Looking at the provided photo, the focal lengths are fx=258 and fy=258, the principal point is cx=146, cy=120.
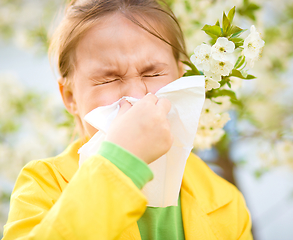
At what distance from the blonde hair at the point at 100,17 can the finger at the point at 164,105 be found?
0.70 feet

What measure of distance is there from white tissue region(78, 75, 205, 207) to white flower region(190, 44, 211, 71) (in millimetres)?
33

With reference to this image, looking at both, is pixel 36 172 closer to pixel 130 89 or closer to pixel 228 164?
pixel 130 89

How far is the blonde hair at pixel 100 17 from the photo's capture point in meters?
0.78

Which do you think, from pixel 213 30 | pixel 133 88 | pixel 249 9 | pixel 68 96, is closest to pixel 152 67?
pixel 133 88

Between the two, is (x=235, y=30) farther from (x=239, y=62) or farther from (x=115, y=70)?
(x=115, y=70)

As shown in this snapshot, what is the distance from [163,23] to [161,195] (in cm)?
54

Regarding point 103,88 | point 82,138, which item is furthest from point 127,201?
point 82,138

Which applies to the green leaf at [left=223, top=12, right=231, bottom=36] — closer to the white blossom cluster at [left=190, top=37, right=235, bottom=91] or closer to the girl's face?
the white blossom cluster at [left=190, top=37, right=235, bottom=91]

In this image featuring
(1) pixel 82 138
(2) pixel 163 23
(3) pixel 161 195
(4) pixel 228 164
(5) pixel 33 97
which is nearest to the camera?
(3) pixel 161 195

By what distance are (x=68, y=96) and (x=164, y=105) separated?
0.44 metres

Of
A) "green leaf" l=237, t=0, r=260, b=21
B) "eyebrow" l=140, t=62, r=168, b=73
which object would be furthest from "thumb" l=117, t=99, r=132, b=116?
"green leaf" l=237, t=0, r=260, b=21

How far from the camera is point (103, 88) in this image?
0.73 metres

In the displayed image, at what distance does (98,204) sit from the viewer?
18.1 inches

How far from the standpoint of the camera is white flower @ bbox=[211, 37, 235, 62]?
0.62 m
